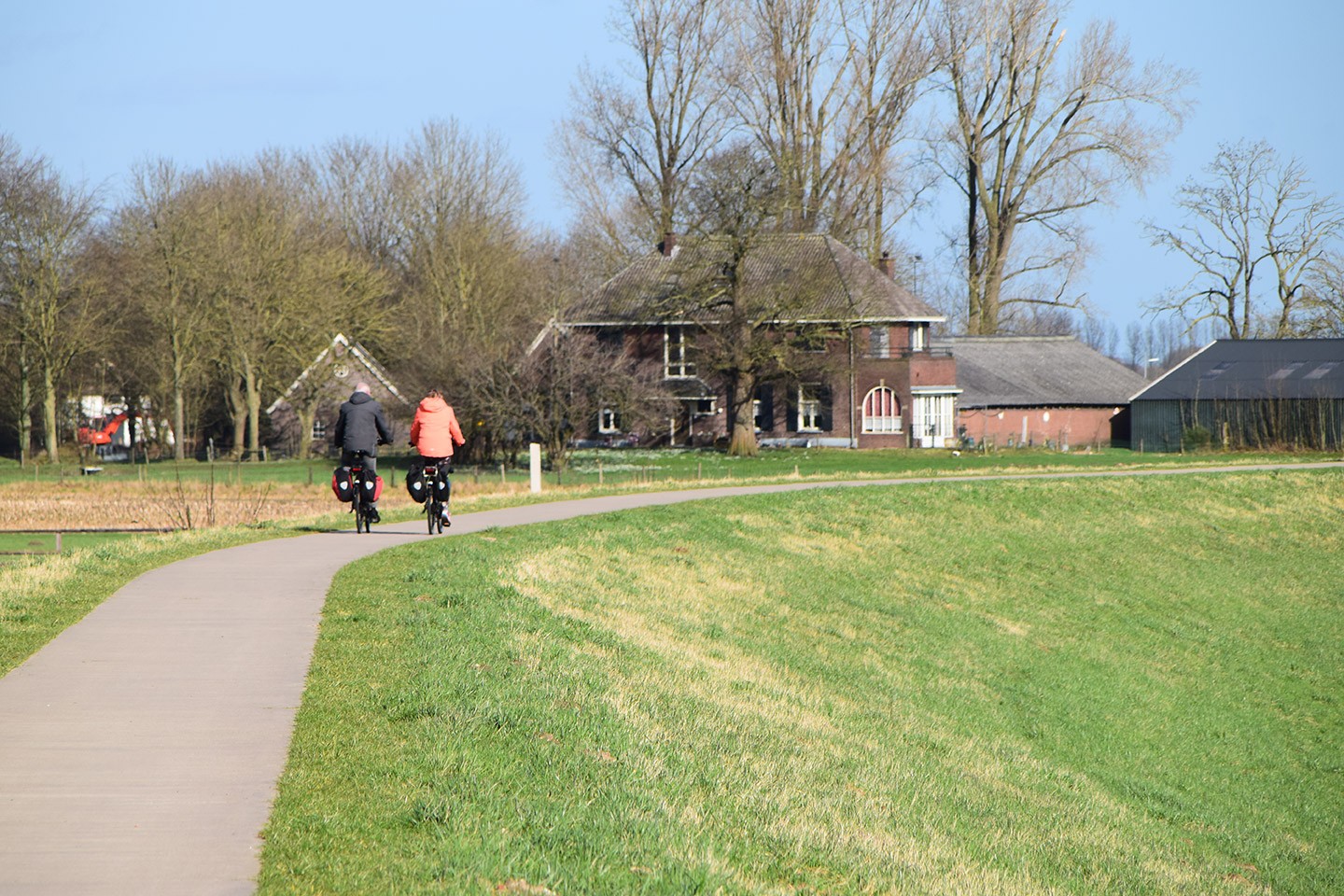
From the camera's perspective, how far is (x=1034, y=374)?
75.1 metres

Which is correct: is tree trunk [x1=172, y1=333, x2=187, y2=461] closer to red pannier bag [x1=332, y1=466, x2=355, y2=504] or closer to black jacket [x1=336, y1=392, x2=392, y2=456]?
red pannier bag [x1=332, y1=466, x2=355, y2=504]

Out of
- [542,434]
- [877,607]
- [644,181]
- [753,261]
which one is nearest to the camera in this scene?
[877,607]

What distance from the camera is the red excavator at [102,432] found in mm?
68875

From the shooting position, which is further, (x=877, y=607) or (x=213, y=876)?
(x=877, y=607)

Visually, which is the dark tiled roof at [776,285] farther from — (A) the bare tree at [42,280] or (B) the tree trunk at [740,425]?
(A) the bare tree at [42,280]

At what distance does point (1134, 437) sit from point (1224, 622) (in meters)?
42.1

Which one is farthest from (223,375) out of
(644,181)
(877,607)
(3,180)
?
(877,607)

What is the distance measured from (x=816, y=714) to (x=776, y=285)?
134 feet

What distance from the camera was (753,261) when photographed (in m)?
55.9

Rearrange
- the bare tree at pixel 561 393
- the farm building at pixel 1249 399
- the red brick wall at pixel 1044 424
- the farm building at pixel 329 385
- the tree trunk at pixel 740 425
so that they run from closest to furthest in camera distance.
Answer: the bare tree at pixel 561 393 → the tree trunk at pixel 740 425 → the farm building at pixel 1249 399 → the farm building at pixel 329 385 → the red brick wall at pixel 1044 424

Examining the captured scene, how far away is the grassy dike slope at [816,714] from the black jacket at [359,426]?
1.67 meters

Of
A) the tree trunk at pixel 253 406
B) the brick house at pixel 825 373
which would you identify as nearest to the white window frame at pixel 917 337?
the brick house at pixel 825 373

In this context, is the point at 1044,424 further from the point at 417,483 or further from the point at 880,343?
the point at 417,483

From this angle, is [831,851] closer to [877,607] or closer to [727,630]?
[727,630]
